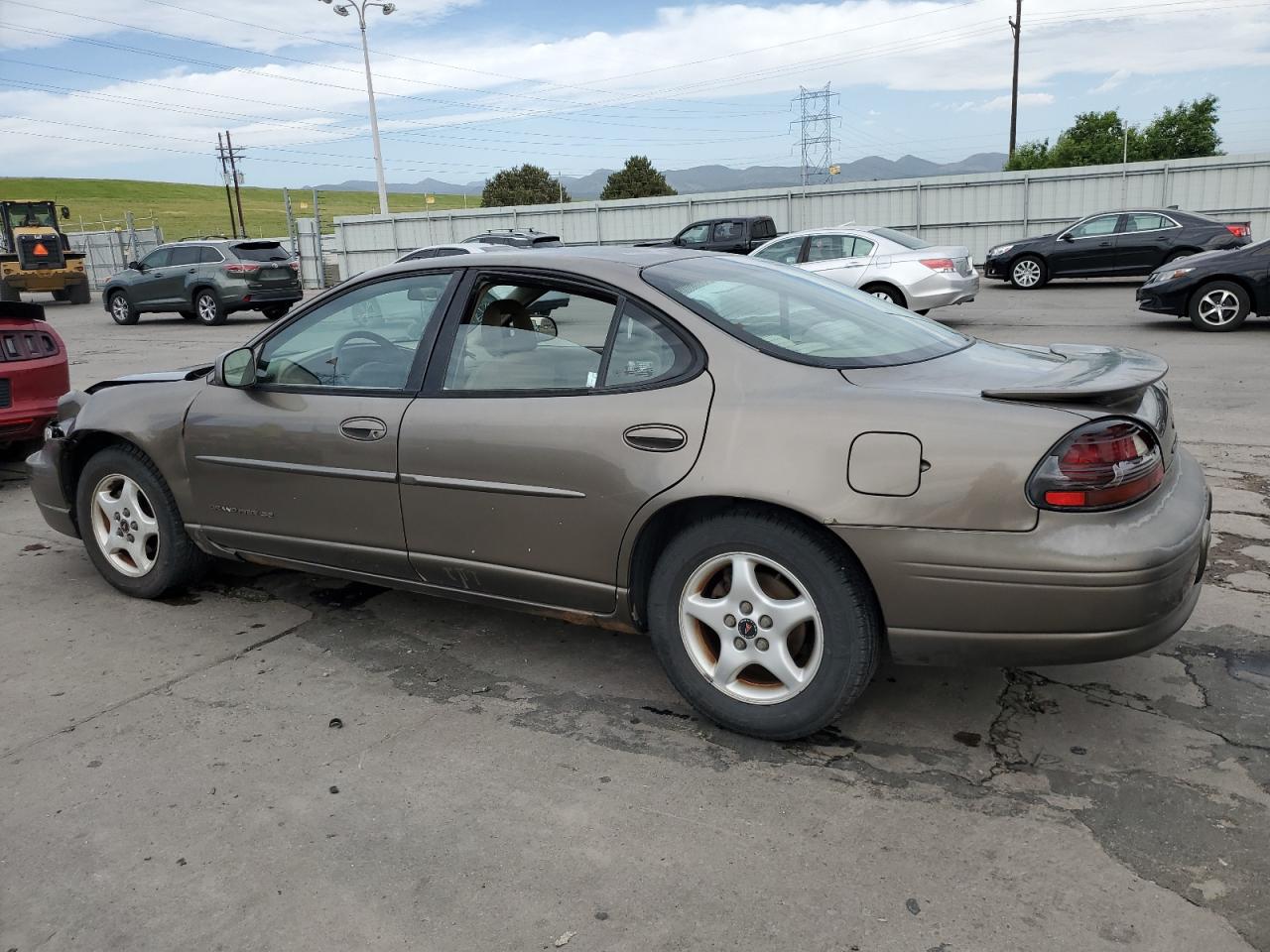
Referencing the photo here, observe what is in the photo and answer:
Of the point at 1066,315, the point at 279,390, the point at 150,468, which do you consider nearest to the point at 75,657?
the point at 150,468

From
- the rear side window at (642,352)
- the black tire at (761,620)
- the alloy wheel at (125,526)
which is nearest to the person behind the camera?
the black tire at (761,620)

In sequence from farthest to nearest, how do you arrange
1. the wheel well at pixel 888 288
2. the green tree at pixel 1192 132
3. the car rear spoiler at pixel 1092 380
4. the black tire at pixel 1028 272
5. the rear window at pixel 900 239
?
the green tree at pixel 1192 132 → the black tire at pixel 1028 272 → the rear window at pixel 900 239 → the wheel well at pixel 888 288 → the car rear spoiler at pixel 1092 380

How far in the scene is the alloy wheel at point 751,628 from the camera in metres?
3.04

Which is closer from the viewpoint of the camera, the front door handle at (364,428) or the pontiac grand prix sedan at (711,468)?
the pontiac grand prix sedan at (711,468)

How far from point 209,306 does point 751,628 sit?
2025cm

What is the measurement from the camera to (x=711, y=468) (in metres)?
3.04

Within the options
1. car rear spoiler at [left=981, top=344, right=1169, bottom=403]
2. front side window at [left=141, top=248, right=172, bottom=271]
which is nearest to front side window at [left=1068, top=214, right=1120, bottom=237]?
car rear spoiler at [left=981, top=344, right=1169, bottom=403]

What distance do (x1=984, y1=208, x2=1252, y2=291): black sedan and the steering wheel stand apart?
57.8ft

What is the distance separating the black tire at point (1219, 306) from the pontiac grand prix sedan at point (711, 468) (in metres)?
9.96

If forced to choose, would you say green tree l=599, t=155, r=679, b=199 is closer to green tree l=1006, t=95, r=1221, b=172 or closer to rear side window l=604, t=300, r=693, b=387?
green tree l=1006, t=95, r=1221, b=172

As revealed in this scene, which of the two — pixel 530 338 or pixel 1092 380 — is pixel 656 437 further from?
pixel 1092 380

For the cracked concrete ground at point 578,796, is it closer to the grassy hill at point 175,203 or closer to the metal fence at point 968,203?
the metal fence at point 968,203

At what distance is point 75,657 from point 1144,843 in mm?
3820

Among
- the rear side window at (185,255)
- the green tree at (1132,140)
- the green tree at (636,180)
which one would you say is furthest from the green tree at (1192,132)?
the rear side window at (185,255)
